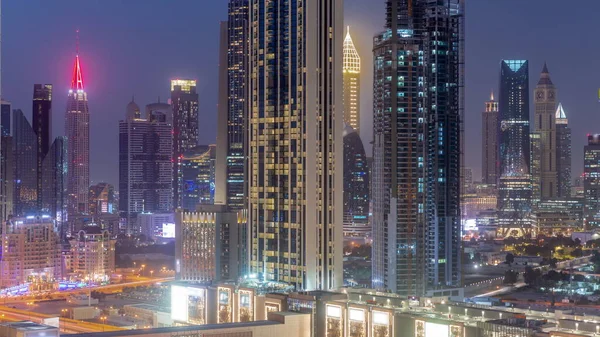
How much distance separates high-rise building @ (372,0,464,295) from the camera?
33344 mm

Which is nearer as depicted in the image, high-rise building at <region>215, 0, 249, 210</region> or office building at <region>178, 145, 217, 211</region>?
high-rise building at <region>215, 0, 249, 210</region>

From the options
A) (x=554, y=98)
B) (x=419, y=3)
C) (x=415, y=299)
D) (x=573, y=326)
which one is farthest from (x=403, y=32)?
(x=554, y=98)

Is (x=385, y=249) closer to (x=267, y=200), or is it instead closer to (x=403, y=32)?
(x=403, y=32)

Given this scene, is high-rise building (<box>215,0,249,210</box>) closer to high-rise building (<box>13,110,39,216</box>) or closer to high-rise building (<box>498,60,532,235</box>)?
high-rise building (<box>13,110,39,216</box>)

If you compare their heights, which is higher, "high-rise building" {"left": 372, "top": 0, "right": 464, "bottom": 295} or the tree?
"high-rise building" {"left": 372, "top": 0, "right": 464, "bottom": 295}

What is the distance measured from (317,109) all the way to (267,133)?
5.68 ft

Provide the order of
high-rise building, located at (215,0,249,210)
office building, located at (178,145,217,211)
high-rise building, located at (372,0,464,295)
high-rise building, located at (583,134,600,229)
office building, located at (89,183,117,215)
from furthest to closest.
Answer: office building, located at (89,183,117,215), high-rise building, located at (583,134,600,229), office building, located at (178,145,217,211), high-rise building, located at (215,0,249,210), high-rise building, located at (372,0,464,295)

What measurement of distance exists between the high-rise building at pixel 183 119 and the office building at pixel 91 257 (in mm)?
15880

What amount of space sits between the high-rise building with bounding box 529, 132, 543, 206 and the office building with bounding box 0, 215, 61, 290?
34137 millimetres

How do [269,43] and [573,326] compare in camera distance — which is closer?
[573,326]

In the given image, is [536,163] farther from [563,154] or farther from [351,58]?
[351,58]

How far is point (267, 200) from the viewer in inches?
1007

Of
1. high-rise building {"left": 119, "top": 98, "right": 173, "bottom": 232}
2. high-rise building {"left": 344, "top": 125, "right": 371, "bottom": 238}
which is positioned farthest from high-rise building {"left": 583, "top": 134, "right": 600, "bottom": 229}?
high-rise building {"left": 119, "top": 98, "right": 173, "bottom": 232}

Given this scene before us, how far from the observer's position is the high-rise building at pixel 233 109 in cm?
3541
